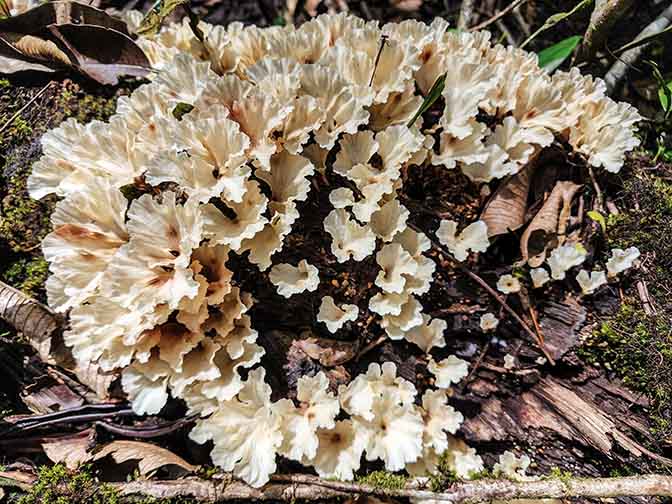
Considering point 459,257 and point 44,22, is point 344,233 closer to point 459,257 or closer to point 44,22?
point 459,257

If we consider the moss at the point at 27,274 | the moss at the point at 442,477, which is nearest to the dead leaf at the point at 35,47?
the moss at the point at 27,274

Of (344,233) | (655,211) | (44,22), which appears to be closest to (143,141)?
(344,233)

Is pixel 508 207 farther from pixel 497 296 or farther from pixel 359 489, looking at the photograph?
pixel 359 489

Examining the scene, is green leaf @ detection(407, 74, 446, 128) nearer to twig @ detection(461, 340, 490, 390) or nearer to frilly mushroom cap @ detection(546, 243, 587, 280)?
frilly mushroom cap @ detection(546, 243, 587, 280)

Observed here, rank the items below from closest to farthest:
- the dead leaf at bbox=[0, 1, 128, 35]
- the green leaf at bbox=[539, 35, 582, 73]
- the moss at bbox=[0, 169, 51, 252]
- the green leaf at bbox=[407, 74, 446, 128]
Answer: the green leaf at bbox=[407, 74, 446, 128] → the moss at bbox=[0, 169, 51, 252] → the dead leaf at bbox=[0, 1, 128, 35] → the green leaf at bbox=[539, 35, 582, 73]

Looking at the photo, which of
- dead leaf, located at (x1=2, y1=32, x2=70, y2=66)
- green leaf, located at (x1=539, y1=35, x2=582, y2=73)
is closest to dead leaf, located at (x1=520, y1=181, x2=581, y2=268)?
green leaf, located at (x1=539, y1=35, x2=582, y2=73)

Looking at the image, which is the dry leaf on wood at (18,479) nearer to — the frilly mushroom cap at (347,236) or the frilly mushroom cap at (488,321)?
the frilly mushroom cap at (347,236)

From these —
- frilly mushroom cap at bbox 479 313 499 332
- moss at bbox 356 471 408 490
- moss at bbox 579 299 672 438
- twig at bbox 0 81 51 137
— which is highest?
twig at bbox 0 81 51 137
